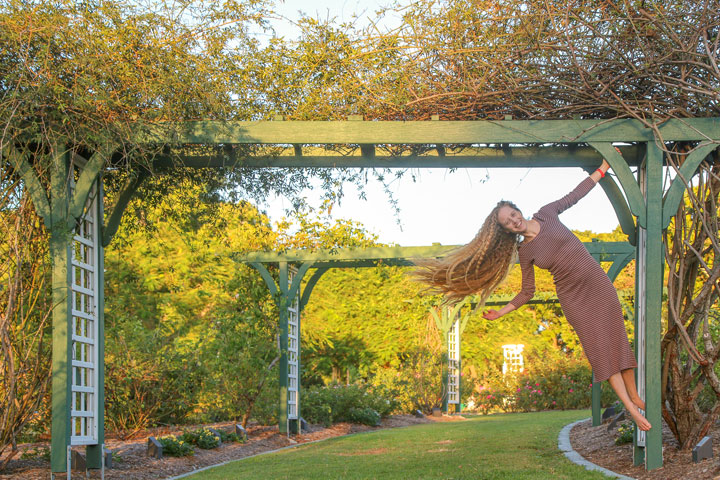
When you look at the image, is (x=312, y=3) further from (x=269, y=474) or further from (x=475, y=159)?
(x=269, y=474)

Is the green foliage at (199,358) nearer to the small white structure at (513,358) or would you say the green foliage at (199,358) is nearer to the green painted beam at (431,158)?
the green painted beam at (431,158)

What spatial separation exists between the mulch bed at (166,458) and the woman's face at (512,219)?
4819 millimetres

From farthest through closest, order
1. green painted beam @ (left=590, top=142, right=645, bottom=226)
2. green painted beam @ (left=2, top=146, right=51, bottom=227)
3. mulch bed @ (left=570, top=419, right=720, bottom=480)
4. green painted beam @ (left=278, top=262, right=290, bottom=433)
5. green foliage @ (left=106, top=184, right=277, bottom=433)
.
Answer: green painted beam @ (left=278, top=262, right=290, bottom=433), green foliage @ (left=106, top=184, right=277, bottom=433), green painted beam @ (left=590, top=142, right=645, bottom=226), green painted beam @ (left=2, top=146, right=51, bottom=227), mulch bed @ (left=570, top=419, right=720, bottom=480)

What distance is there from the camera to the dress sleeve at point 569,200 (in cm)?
436

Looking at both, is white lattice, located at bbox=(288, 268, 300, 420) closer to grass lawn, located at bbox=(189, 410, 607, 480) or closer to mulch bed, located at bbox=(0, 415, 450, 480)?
mulch bed, located at bbox=(0, 415, 450, 480)

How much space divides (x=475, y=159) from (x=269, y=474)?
3552 millimetres

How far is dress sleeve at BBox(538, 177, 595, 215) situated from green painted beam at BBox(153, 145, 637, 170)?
315 cm

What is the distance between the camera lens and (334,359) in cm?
2392

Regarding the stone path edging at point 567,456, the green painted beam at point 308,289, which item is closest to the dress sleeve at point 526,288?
the stone path edging at point 567,456

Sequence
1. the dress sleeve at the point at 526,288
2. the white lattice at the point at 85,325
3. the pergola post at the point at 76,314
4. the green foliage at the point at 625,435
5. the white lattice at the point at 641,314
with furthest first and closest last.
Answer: the green foliage at the point at 625,435 → the white lattice at the point at 641,314 → the white lattice at the point at 85,325 → the pergola post at the point at 76,314 → the dress sleeve at the point at 526,288

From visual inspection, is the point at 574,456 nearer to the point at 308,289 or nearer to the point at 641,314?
the point at 641,314

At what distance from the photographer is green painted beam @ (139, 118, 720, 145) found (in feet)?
22.9

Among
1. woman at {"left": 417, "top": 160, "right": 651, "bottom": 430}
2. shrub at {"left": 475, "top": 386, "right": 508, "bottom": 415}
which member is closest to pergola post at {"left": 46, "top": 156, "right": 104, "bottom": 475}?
woman at {"left": 417, "top": 160, "right": 651, "bottom": 430}

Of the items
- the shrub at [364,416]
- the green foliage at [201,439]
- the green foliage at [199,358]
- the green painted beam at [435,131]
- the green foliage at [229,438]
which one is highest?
the green painted beam at [435,131]
